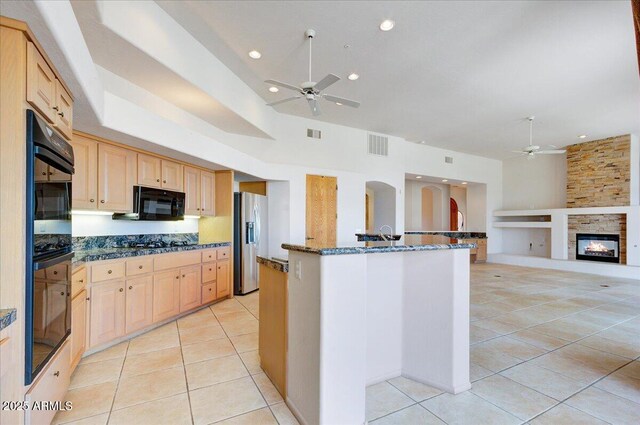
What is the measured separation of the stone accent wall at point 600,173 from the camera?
750 cm

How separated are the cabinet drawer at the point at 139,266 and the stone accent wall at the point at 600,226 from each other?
33.2 ft

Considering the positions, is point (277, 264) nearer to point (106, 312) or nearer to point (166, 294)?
point (106, 312)

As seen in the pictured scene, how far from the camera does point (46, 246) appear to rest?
171cm

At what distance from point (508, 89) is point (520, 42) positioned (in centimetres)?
143

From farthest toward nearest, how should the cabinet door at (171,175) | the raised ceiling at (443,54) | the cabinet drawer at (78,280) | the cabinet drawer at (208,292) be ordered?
the cabinet drawer at (208,292) → the cabinet door at (171,175) → the raised ceiling at (443,54) → the cabinet drawer at (78,280)

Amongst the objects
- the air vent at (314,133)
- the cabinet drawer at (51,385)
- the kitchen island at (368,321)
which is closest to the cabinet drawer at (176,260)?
the cabinet drawer at (51,385)

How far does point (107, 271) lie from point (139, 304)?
543 mm

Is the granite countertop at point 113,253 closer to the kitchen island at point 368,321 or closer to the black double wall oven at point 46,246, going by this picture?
the black double wall oven at point 46,246

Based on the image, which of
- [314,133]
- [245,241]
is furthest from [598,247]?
[245,241]

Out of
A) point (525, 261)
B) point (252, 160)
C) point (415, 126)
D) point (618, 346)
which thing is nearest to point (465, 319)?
point (618, 346)

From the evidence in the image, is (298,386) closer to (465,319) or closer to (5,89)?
(465,319)

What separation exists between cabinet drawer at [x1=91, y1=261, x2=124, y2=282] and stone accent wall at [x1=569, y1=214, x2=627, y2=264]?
10.4 meters

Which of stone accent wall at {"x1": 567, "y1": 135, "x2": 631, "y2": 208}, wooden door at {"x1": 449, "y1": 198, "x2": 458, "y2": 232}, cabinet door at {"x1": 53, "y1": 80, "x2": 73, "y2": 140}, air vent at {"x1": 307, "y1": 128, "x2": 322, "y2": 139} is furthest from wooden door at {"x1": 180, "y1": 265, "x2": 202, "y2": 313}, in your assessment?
wooden door at {"x1": 449, "y1": 198, "x2": 458, "y2": 232}

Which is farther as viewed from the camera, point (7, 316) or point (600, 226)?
point (600, 226)
